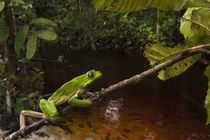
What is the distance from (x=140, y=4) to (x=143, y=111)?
3.55m

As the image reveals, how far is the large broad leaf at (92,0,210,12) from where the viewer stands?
2.55ft

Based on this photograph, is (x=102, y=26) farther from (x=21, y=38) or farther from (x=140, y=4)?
(x=140, y=4)

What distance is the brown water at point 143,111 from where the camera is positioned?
11.1 feet

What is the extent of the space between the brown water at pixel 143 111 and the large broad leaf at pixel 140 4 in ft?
9.12

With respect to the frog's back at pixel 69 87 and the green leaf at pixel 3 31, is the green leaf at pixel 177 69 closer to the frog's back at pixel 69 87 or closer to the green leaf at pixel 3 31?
the frog's back at pixel 69 87

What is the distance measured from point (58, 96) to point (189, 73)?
18.3ft

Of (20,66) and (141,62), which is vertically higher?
(20,66)

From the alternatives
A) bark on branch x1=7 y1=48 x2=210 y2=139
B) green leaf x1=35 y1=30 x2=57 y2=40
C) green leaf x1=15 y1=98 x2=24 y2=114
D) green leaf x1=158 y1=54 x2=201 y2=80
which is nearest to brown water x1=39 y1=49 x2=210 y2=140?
green leaf x1=15 y1=98 x2=24 y2=114

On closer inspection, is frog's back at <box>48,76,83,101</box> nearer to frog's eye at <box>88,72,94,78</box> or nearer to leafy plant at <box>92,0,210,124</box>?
frog's eye at <box>88,72,94,78</box>

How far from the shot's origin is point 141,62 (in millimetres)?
7359

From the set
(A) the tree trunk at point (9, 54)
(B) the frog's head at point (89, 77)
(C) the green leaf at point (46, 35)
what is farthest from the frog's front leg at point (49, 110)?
(C) the green leaf at point (46, 35)

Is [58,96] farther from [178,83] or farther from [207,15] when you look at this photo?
[178,83]

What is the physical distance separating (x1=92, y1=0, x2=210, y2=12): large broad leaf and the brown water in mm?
2780

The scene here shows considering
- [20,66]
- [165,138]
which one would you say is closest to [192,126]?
[165,138]
